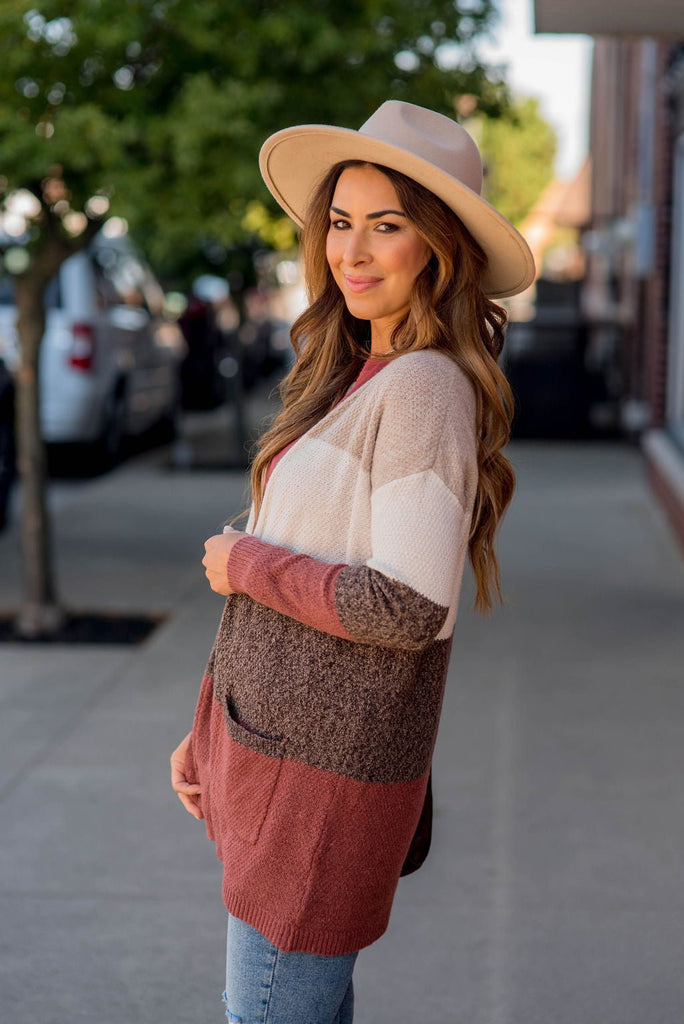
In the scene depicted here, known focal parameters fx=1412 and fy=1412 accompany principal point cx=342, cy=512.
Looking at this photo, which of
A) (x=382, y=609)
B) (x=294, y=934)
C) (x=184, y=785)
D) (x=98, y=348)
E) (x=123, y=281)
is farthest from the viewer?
(x=123, y=281)

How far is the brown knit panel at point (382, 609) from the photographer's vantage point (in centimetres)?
180

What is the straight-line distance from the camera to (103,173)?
579cm

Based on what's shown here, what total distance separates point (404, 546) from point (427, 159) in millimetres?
546

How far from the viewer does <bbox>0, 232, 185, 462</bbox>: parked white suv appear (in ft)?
35.5

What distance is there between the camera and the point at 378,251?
6.39 feet

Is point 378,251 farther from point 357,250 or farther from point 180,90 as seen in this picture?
point 180,90

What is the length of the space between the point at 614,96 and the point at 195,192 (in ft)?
58.7

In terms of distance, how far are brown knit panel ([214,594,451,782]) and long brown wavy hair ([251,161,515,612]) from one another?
235 millimetres

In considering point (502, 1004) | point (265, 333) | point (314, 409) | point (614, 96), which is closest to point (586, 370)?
point (614, 96)

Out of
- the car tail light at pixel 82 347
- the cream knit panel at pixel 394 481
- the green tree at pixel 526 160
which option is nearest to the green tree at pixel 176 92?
the cream knit panel at pixel 394 481

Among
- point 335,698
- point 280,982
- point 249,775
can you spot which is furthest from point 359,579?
point 280,982

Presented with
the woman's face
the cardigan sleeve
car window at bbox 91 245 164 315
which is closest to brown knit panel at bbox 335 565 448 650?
the cardigan sleeve

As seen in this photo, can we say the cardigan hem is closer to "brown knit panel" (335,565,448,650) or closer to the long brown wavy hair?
"brown knit panel" (335,565,448,650)

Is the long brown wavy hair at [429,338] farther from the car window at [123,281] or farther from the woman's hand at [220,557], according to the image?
the car window at [123,281]
